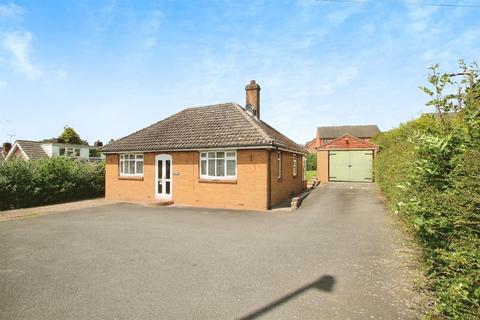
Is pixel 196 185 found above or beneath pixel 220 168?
beneath

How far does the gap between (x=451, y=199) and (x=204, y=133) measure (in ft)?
43.8

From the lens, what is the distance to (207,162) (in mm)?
14781

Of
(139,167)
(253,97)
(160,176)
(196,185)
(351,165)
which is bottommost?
(196,185)

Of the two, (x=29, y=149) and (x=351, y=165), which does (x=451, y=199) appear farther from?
(x=29, y=149)

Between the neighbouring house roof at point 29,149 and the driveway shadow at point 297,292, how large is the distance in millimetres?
41957

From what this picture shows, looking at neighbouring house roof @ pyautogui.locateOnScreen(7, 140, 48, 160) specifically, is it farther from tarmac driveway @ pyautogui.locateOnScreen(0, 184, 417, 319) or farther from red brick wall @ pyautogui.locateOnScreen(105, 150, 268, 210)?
tarmac driveway @ pyautogui.locateOnScreen(0, 184, 417, 319)

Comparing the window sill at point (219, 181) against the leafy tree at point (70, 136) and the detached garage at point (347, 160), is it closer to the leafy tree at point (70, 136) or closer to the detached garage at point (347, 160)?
the detached garage at point (347, 160)

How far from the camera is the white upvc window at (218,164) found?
14090mm

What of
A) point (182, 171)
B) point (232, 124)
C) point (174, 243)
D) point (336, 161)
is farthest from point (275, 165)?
point (336, 161)

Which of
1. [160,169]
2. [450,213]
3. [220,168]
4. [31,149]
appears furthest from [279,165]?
[31,149]

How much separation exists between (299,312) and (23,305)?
14.6 ft

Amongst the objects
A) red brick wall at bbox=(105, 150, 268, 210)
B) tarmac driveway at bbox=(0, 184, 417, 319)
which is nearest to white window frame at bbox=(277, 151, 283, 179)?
red brick wall at bbox=(105, 150, 268, 210)

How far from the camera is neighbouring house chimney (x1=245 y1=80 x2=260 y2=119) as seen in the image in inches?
744

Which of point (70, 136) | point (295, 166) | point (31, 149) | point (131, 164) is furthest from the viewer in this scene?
point (70, 136)
